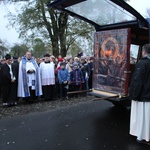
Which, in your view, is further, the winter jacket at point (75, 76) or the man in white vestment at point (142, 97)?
the winter jacket at point (75, 76)

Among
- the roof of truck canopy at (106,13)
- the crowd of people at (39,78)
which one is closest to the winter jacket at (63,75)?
the crowd of people at (39,78)

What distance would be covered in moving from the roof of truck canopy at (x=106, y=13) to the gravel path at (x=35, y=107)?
321 cm

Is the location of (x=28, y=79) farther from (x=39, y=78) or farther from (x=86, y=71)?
(x=86, y=71)

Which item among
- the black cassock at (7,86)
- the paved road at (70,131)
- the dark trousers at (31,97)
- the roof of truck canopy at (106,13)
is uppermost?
the roof of truck canopy at (106,13)

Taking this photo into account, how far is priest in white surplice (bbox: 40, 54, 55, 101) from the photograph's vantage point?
30.8 ft

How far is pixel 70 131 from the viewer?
5469mm

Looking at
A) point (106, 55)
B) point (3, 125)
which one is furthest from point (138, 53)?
point (3, 125)

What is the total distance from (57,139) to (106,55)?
112 inches

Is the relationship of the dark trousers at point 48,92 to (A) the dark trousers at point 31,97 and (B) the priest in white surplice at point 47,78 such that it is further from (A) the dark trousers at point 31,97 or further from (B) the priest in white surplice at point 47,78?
(A) the dark trousers at point 31,97

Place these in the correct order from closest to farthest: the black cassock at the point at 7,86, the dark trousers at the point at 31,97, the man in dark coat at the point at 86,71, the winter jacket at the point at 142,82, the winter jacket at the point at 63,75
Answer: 1. the winter jacket at the point at 142,82
2. the black cassock at the point at 7,86
3. the dark trousers at the point at 31,97
4. the winter jacket at the point at 63,75
5. the man in dark coat at the point at 86,71

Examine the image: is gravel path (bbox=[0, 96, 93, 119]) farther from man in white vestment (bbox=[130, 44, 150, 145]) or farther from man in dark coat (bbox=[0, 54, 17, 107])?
man in white vestment (bbox=[130, 44, 150, 145])

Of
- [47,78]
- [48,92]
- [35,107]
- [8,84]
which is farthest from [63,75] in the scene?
[8,84]

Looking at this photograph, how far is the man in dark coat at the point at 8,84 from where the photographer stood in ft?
27.5

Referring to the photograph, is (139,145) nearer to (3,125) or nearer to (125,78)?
(125,78)
